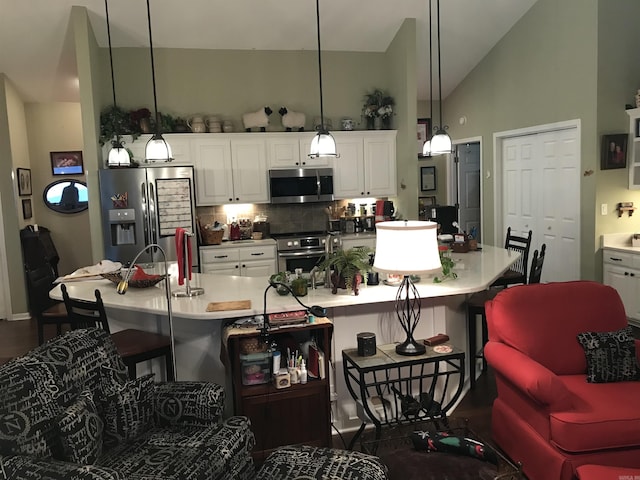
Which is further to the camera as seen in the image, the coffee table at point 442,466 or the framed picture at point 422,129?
the framed picture at point 422,129

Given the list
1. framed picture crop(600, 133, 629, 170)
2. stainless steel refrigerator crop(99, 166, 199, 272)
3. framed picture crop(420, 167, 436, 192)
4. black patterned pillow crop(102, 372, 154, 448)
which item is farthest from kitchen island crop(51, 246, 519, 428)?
framed picture crop(420, 167, 436, 192)

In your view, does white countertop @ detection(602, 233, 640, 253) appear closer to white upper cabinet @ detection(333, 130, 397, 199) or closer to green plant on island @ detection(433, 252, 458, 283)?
white upper cabinet @ detection(333, 130, 397, 199)

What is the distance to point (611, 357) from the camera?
309cm

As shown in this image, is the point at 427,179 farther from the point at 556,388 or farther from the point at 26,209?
the point at 556,388

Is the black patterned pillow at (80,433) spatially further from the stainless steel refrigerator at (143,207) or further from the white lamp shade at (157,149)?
the stainless steel refrigerator at (143,207)

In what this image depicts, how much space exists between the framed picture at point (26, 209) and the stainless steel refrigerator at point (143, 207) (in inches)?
73.4

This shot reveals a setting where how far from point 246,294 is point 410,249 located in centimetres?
123

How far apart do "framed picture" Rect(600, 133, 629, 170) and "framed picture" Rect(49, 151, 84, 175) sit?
258 inches

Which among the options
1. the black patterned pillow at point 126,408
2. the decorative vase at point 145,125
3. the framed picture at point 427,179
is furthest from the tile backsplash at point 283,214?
the black patterned pillow at point 126,408

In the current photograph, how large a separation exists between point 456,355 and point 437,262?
56 cm

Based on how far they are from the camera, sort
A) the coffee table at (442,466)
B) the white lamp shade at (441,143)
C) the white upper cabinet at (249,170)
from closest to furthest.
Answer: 1. the coffee table at (442,466)
2. the white lamp shade at (441,143)
3. the white upper cabinet at (249,170)

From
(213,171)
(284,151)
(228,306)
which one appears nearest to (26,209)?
(213,171)

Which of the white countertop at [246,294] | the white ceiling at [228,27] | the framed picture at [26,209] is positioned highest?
the white ceiling at [228,27]

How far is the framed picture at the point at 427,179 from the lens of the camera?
863 centimetres
